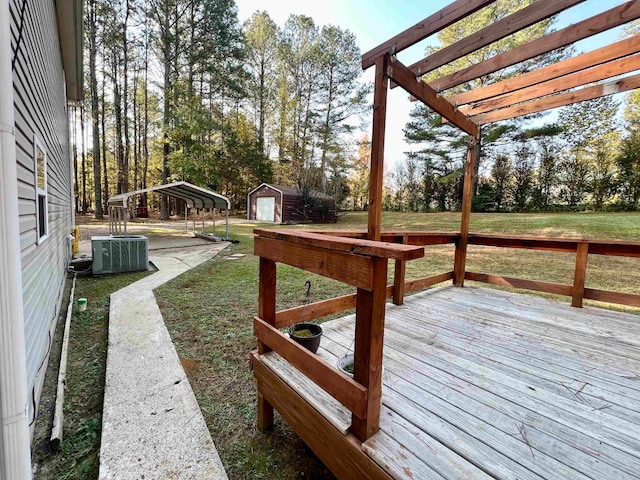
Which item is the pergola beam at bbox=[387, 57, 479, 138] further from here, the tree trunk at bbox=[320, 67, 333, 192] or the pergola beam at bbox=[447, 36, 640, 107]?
the tree trunk at bbox=[320, 67, 333, 192]

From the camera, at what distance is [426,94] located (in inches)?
106

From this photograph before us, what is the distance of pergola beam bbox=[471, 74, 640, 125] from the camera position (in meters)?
2.89

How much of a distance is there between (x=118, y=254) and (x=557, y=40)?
6.80 metres

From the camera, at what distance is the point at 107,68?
57.3 ft

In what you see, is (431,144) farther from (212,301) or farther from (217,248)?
(212,301)

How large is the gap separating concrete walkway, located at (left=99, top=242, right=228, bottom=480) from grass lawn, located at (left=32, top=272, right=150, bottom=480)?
90 mm

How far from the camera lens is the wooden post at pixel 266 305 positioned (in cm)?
174

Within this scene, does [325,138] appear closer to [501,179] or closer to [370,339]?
[501,179]

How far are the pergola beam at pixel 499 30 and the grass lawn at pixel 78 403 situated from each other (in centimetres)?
348

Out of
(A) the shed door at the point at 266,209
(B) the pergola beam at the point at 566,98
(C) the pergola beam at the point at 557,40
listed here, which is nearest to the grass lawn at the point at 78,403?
(C) the pergola beam at the point at 557,40

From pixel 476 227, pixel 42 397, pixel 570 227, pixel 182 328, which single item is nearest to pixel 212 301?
pixel 182 328

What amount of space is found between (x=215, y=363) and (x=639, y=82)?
4.68 meters

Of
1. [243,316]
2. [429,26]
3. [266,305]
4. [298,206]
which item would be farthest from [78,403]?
[298,206]

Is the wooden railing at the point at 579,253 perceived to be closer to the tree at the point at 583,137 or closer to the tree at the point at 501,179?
the tree at the point at 583,137
